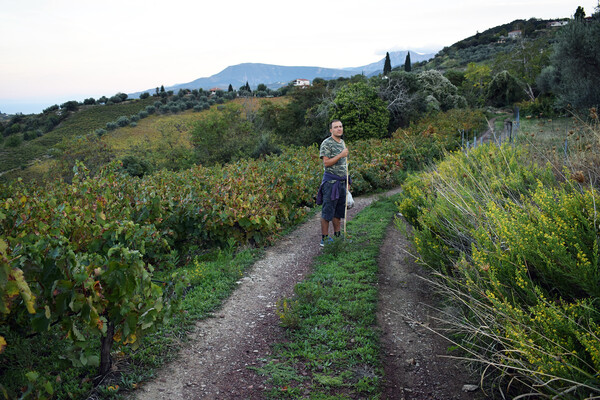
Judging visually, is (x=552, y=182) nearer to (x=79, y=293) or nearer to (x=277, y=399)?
(x=277, y=399)

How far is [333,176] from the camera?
5.97 metres

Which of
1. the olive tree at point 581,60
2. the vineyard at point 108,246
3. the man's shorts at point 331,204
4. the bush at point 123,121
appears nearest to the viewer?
the vineyard at point 108,246

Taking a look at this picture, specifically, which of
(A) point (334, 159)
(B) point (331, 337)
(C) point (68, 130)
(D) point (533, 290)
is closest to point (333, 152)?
(A) point (334, 159)

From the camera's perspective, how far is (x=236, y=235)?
6543mm

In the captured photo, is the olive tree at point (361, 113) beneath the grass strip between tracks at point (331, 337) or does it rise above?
above

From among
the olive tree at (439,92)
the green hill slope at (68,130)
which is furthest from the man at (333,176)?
the green hill slope at (68,130)

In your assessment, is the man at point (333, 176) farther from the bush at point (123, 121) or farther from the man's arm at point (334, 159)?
the bush at point (123, 121)

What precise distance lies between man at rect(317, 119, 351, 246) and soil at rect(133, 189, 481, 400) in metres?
1.01

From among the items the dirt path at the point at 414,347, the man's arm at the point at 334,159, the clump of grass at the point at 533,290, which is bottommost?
the dirt path at the point at 414,347

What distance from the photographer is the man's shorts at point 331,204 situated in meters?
6.05

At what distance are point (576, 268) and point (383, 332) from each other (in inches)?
75.0

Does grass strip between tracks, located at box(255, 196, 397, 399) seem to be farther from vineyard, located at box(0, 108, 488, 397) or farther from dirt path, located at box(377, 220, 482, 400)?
vineyard, located at box(0, 108, 488, 397)

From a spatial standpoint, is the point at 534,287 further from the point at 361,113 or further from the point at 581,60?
the point at 361,113

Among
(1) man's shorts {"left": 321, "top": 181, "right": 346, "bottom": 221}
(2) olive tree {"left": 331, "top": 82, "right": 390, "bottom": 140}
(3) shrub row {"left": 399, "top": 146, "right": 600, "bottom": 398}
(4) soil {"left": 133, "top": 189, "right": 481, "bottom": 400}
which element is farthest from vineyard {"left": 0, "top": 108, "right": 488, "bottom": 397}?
(2) olive tree {"left": 331, "top": 82, "right": 390, "bottom": 140}
